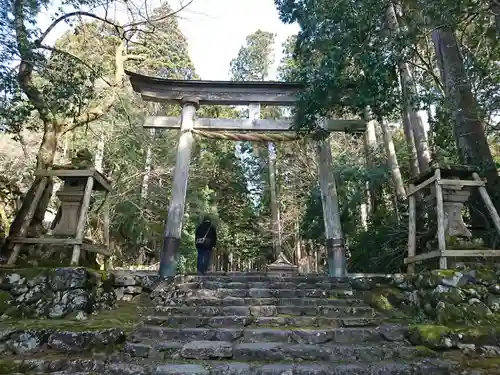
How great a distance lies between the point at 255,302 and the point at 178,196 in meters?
2.94

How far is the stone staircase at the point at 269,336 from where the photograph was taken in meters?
3.43

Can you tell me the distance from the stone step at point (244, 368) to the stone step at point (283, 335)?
50 centimetres

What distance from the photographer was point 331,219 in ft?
23.2

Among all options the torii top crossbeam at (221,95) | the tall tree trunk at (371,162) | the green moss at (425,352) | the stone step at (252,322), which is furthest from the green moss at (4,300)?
the tall tree trunk at (371,162)

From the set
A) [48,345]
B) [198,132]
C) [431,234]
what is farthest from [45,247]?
[431,234]

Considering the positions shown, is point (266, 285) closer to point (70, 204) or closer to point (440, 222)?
point (440, 222)

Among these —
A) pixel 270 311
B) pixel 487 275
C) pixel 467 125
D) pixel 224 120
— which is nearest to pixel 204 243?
pixel 224 120

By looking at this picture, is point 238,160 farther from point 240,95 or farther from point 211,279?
point 211,279

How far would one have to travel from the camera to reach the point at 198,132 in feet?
25.5

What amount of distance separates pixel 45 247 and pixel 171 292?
200cm

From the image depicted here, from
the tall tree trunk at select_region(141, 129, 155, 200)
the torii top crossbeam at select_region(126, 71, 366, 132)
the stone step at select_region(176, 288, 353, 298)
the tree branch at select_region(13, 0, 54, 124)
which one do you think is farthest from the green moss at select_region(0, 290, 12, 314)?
the tall tree trunk at select_region(141, 129, 155, 200)

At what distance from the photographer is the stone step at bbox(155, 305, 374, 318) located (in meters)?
4.75

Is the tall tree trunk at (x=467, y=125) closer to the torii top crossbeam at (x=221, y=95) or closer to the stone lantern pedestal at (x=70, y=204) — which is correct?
the torii top crossbeam at (x=221, y=95)

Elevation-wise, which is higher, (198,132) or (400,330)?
(198,132)
